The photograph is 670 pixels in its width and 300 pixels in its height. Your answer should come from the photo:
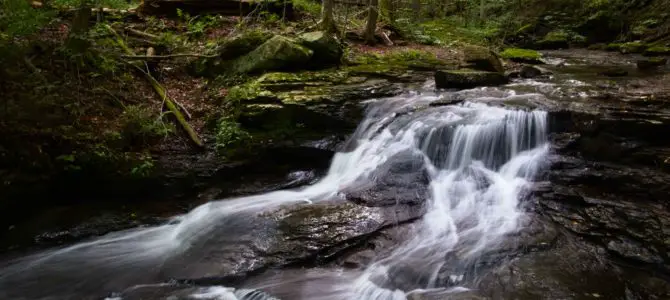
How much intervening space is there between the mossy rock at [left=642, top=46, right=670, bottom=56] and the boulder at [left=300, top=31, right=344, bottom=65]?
1039 cm

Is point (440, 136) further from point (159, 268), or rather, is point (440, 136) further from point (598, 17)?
point (598, 17)

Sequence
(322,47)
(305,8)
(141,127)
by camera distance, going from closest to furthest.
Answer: (141,127), (322,47), (305,8)

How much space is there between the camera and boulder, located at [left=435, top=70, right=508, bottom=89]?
31.4ft

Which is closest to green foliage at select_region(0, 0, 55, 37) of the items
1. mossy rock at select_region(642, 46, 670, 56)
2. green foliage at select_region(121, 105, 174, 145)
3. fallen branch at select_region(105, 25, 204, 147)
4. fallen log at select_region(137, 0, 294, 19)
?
green foliage at select_region(121, 105, 174, 145)

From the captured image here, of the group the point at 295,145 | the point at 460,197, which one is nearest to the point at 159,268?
the point at 295,145

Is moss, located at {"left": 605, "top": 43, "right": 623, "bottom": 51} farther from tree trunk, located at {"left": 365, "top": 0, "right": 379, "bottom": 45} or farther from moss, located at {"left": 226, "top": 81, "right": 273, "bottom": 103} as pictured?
moss, located at {"left": 226, "top": 81, "right": 273, "bottom": 103}

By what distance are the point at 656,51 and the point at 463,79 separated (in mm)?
8217

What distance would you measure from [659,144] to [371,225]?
4.36 meters

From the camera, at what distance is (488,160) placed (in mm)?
6984

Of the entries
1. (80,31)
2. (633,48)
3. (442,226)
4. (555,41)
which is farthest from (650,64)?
(80,31)

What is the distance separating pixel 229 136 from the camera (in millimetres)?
7578

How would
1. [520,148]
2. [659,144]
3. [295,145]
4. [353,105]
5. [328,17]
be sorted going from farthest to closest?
[328,17] → [353,105] → [295,145] → [520,148] → [659,144]

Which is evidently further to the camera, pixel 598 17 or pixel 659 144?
pixel 598 17

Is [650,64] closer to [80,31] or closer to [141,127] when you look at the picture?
[141,127]
